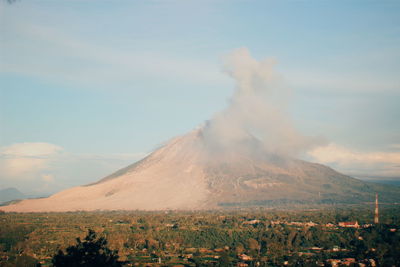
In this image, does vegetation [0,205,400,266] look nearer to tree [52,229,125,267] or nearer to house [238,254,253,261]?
house [238,254,253,261]

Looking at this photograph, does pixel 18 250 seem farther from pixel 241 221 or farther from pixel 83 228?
pixel 241 221

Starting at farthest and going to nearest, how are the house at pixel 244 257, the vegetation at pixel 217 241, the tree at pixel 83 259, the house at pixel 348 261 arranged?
the house at pixel 244 257 < the vegetation at pixel 217 241 < the house at pixel 348 261 < the tree at pixel 83 259

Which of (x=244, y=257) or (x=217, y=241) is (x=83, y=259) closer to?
(x=244, y=257)

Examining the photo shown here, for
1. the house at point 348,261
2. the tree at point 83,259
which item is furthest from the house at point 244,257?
the tree at point 83,259

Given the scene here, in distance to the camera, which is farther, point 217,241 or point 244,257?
point 217,241

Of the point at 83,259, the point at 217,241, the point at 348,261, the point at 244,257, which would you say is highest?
the point at 83,259

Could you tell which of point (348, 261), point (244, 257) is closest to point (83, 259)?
point (244, 257)

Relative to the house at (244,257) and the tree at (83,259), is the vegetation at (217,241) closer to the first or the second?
the house at (244,257)

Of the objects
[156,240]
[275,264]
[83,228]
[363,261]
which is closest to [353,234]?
[363,261]
